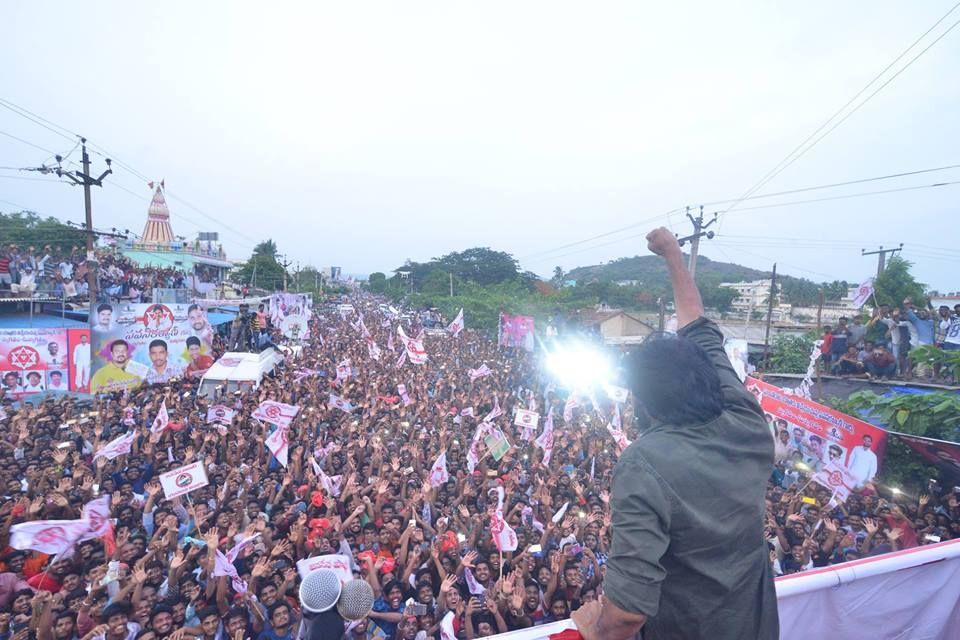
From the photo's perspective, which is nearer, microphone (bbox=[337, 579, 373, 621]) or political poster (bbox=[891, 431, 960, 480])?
microphone (bbox=[337, 579, 373, 621])

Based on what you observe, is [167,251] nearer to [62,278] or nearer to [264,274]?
[264,274]

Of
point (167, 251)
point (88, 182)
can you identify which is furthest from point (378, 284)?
point (88, 182)

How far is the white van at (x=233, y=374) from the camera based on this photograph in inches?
480

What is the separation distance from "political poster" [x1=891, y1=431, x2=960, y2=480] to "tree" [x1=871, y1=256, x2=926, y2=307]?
10.7m

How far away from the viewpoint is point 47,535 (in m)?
4.17

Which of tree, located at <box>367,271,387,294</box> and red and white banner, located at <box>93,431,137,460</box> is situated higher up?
tree, located at <box>367,271,387,294</box>

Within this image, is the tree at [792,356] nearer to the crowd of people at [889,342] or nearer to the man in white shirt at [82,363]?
the crowd of people at [889,342]

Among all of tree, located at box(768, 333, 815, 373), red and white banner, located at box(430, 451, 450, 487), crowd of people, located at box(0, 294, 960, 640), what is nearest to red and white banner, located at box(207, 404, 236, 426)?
crowd of people, located at box(0, 294, 960, 640)

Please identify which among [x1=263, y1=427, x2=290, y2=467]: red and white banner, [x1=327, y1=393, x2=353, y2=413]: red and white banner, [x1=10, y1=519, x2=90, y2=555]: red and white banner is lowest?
[x1=327, y1=393, x2=353, y2=413]: red and white banner

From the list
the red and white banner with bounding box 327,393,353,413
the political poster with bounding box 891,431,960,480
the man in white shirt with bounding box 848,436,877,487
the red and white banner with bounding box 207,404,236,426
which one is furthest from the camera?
the red and white banner with bounding box 327,393,353,413

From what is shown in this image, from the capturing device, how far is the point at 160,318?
12242 millimetres

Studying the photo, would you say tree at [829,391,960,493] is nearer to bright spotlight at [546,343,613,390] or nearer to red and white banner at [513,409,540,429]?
red and white banner at [513,409,540,429]

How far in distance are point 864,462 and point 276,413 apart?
849 centimetres

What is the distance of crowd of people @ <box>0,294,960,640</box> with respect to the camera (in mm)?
4133
